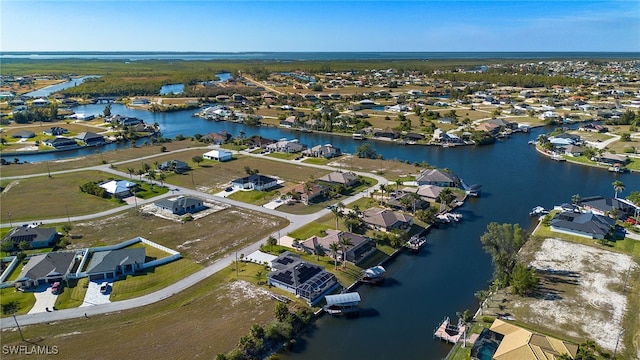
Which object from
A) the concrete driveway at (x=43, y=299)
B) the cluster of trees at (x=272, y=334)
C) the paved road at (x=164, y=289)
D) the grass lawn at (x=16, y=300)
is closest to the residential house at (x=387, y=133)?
the paved road at (x=164, y=289)

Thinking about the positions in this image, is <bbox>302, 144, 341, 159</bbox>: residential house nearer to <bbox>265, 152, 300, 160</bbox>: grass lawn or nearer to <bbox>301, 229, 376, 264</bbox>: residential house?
<bbox>265, 152, 300, 160</bbox>: grass lawn

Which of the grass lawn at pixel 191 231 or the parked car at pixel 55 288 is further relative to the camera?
the grass lawn at pixel 191 231

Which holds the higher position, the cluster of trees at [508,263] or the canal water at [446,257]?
the cluster of trees at [508,263]

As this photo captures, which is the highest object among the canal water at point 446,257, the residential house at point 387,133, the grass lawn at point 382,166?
the residential house at point 387,133

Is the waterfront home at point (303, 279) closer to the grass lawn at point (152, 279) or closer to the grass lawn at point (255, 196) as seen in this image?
the grass lawn at point (152, 279)

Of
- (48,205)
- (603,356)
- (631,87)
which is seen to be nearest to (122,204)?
(48,205)

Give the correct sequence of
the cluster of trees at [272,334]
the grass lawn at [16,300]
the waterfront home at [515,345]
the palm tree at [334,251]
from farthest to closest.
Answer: the palm tree at [334,251], the grass lawn at [16,300], the cluster of trees at [272,334], the waterfront home at [515,345]
